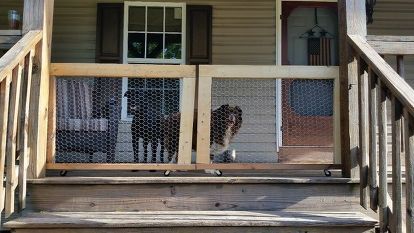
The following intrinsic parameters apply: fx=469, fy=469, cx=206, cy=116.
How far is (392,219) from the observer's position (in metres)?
2.81

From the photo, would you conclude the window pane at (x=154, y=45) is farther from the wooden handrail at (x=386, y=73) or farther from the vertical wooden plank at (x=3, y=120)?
the vertical wooden plank at (x=3, y=120)

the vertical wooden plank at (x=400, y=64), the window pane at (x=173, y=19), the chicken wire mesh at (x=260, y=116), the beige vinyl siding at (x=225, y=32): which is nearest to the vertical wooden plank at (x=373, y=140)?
the vertical wooden plank at (x=400, y=64)

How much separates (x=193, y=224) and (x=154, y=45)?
12.1 ft

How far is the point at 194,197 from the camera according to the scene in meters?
3.32

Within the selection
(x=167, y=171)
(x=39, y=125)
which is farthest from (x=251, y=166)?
(x=39, y=125)

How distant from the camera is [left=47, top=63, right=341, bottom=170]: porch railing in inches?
141

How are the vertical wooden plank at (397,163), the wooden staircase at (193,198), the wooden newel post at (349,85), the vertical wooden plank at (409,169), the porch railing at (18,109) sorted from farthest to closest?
the wooden newel post at (349,85)
the wooden staircase at (193,198)
the porch railing at (18,109)
the vertical wooden plank at (397,163)
the vertical wooden plank at (409,169)

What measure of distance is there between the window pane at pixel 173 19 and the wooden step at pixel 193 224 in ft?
12.0

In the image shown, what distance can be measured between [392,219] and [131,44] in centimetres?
426

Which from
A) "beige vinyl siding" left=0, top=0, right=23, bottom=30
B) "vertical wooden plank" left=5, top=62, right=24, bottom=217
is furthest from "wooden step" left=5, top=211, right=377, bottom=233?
"beige vinyl siding" left=0, top=0, right=23, bottom=30

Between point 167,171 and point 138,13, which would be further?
point 138,13

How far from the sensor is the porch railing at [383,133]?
8.61ft

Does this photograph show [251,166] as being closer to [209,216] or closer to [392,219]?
[209,216]

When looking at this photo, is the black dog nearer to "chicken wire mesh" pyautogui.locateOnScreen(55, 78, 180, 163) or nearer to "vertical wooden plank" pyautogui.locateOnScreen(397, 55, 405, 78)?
"chicken wire mesh" pyautogui.locateOnScreen(55, 78, 180, 163)
